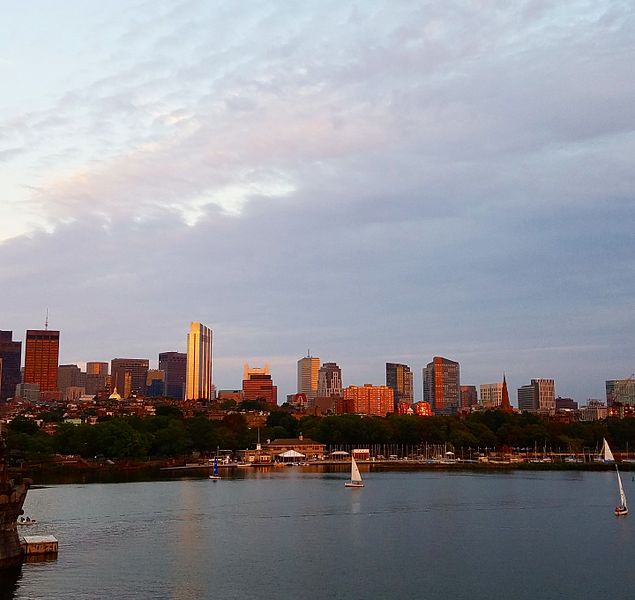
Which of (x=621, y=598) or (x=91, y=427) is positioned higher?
(x=91, y=427)

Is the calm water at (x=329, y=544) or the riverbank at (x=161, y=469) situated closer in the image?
the calm water at (x=329, y=544)

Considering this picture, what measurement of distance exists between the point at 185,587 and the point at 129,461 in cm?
12328

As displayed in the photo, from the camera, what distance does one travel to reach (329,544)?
233 feet

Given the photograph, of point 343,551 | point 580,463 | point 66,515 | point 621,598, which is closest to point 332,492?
point 66,515

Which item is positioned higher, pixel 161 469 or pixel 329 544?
pixel 161 469

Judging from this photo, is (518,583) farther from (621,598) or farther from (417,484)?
(417,484)

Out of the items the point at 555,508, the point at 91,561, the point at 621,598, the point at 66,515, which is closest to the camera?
the point at 621,598

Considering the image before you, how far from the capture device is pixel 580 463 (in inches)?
7579

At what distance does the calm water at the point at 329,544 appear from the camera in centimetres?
5341

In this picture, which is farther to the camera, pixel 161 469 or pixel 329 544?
pixel 161 469

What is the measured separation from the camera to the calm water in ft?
175

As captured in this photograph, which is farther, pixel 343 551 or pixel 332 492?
pixel 332 492

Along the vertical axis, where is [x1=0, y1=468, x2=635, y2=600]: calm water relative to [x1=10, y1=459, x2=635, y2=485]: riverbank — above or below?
below

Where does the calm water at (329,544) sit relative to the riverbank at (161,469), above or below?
below
